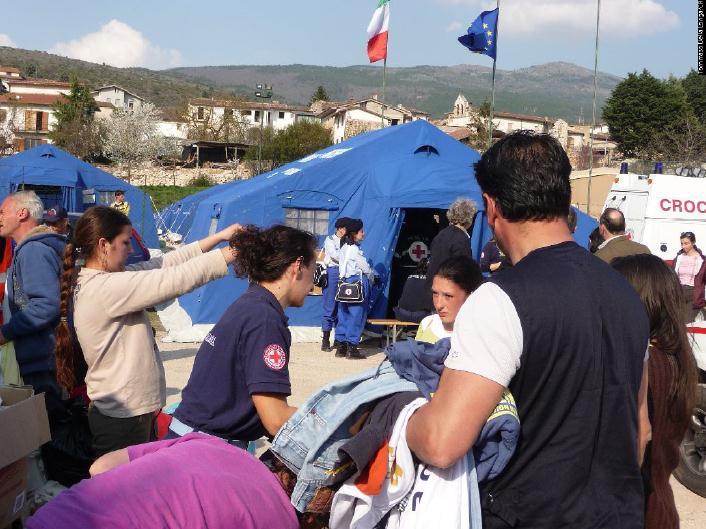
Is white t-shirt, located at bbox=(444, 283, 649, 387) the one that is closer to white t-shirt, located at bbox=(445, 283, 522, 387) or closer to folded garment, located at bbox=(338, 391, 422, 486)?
white t-shirt, located at bbox=(445, 283, 522, 387)

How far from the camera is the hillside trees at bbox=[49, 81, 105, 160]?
67188mm

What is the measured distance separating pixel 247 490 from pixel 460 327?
679 millimetres

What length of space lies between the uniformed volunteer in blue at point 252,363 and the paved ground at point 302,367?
16.3 ft

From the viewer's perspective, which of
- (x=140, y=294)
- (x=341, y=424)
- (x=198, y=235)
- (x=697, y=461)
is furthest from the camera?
(x=198, y=235)

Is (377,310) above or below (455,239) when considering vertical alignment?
below

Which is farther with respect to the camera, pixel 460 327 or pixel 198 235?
pixel 198 235

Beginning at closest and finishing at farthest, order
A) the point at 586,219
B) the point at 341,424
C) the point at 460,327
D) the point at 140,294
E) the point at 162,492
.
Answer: the point at 162,492 → the point at 460,327 → the point at 341,424 → the point at 140,294 → the point at 586,219

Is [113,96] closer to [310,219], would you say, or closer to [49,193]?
[49,193]

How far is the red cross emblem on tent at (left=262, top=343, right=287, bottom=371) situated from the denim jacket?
579mm

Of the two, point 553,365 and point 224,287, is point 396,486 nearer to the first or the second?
point 553,365

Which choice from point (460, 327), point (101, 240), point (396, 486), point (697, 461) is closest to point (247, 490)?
point (396, 486)

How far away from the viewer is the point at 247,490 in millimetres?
1938

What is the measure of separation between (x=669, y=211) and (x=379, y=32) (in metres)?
11.4

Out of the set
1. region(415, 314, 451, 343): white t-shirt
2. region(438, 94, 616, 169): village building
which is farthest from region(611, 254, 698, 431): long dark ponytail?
region(438, 94, 616, 169): village building
